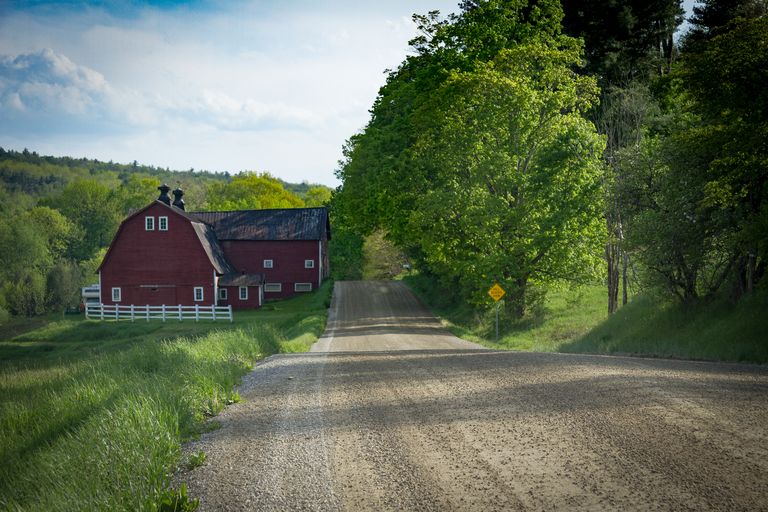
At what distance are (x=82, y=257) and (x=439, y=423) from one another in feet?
363

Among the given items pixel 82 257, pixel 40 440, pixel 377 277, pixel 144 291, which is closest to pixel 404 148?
pixel 144 291

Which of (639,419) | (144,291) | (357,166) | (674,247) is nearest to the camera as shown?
(639,419)

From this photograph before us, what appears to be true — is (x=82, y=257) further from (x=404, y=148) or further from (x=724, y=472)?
(x=724, y=472)

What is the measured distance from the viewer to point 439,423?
28.1ft

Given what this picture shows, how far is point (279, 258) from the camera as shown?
182 feet

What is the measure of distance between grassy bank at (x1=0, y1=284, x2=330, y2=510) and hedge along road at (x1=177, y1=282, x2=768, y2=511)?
534mm

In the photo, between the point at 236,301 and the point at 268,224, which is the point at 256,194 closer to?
the point at 268,224

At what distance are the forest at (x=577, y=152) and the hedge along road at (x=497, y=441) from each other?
6791mm

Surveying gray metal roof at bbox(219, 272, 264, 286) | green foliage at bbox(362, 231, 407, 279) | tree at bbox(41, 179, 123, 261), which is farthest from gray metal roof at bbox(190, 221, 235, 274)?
tree at bbox(41, 179, 123, 261)

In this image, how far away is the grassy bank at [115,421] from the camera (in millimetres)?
6480

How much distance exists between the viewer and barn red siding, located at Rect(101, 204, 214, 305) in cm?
4816

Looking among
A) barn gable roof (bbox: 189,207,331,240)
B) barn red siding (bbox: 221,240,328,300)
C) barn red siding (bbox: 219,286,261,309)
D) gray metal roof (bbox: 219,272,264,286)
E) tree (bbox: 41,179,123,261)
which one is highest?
tree (bbox: 41,179,123,261)

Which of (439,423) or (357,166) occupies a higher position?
(357,166)

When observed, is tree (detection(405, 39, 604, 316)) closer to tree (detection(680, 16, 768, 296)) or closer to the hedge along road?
tree (detection(680, 16, 768, 296))
